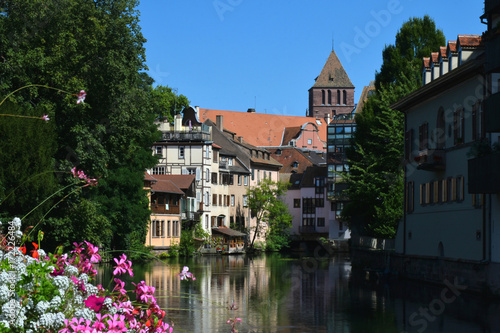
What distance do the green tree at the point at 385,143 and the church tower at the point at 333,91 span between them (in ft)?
350

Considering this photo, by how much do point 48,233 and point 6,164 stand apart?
394 cm

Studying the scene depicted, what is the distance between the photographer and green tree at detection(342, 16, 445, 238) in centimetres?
4953

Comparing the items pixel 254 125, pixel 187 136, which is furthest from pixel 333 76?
pixel 187 136

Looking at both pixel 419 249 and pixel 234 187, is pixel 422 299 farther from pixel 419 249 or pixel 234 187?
pixel 234 187

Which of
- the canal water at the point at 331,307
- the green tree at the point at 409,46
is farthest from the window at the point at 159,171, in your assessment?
the canal water at the point at 331,307

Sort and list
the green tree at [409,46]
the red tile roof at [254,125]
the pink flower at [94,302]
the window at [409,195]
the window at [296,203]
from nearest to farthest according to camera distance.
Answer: the pink flower at [94,302] → the window at [409,195] → the green tree at [409,46] → the window at [296,203] → the red tile roof at [254,125]

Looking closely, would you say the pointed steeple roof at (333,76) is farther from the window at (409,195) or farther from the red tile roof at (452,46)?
the red tile roof at (452,46)

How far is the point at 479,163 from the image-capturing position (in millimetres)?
29281

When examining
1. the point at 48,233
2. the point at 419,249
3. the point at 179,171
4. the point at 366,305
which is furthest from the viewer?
the point at 179,171

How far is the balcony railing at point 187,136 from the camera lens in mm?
86562

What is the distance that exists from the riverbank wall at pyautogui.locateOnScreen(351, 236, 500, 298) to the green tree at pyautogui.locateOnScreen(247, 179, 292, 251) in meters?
40.4

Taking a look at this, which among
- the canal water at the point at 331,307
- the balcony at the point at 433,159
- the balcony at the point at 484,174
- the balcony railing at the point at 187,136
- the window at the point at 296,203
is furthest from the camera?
the window at the point at 296,203

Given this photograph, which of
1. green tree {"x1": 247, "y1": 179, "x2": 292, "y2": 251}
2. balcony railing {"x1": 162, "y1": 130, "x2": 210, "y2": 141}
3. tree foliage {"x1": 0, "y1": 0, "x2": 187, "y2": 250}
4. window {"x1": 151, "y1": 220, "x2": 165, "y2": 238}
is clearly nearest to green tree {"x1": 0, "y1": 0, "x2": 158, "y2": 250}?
tree foliage {"x1": 0, "y1": 0, "x2": 187, "y2": 250}

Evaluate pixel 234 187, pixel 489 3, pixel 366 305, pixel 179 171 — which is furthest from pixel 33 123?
pixel 234 187
